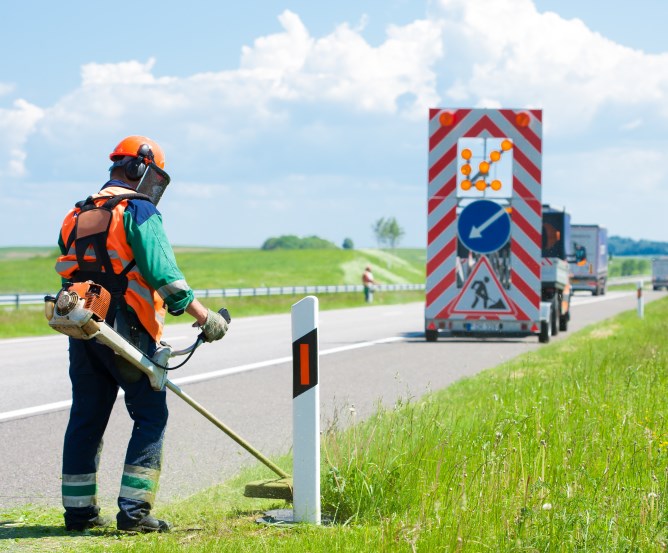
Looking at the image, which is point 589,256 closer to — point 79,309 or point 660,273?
point 660,273

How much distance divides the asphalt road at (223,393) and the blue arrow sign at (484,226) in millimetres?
1729

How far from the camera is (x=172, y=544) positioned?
4641mm

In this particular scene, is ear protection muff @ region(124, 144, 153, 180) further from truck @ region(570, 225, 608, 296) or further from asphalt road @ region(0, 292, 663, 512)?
truck @ region(570, 225, 608, 296)

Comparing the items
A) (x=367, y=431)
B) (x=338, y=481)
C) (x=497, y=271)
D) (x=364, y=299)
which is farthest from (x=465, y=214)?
(x=364, y=299)

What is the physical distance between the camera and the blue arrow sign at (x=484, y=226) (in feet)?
58.0

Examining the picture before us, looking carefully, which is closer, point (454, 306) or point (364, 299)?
point (454, 306)

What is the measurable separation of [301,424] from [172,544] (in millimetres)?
823

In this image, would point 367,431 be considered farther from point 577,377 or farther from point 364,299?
point 364,299

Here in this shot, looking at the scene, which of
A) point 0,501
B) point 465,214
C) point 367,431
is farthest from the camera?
point 465,214

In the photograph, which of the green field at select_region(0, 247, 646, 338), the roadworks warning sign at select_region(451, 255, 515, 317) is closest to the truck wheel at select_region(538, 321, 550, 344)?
the roadworks warning sign at select_region(451, 255, 515, 317)

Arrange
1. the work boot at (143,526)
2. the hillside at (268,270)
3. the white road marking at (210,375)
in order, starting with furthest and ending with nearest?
1. the hillside at (268,270)
2. the white road marking at (210,375)
3. the work boot at (143,526)

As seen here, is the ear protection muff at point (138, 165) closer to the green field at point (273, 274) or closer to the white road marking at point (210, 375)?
the white road marking at point (210, 375)

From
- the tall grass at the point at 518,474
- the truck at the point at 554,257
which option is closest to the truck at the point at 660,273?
the truck at the point at 554,257

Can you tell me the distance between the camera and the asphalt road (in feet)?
23.2
